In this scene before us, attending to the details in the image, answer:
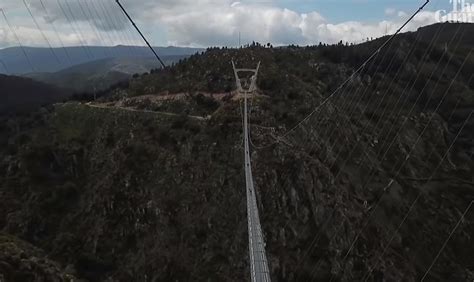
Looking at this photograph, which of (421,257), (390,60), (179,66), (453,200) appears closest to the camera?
(421,257)

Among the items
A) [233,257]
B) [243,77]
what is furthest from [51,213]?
[243,77]

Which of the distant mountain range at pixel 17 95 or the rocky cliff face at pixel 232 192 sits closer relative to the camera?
the rocky cliff face at pixel 232 192

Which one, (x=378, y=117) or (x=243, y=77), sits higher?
(x=243, y=77)

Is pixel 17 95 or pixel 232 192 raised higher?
pixel 17 95

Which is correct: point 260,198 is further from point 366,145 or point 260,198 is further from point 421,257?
point 366,145

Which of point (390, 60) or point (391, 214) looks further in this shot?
point (390, 60)

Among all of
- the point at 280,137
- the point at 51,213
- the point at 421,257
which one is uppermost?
the point at 280,137

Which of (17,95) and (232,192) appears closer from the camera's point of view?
(232,192)

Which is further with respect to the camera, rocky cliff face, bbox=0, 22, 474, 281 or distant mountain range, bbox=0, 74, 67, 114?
distant mountain range, bbox=0, 74, 67, 114
